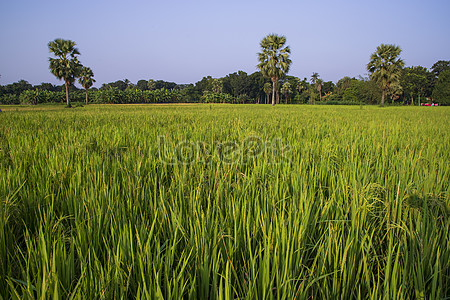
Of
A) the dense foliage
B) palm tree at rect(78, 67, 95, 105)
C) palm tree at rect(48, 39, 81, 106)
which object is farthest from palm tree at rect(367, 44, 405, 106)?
palm tree at rect(78, 67, 95, 105)

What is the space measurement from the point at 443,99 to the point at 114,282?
263 ft

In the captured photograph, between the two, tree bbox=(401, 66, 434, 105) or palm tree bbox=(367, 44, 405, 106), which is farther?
tree bbox=(401, 66, 434, 105)

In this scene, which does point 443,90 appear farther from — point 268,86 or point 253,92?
point 253,92

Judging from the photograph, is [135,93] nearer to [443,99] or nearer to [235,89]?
[235,89]

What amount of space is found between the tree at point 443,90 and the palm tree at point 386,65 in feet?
113

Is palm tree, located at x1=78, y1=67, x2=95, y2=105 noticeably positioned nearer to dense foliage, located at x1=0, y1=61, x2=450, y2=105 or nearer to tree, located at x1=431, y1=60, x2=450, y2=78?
dense foliage, located at x1=0, y1=61, x2=450, y2=105

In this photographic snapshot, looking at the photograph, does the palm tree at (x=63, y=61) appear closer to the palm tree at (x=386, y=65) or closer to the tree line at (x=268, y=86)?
the tree line at (x=268, y=86)

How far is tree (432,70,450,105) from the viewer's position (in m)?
57.9

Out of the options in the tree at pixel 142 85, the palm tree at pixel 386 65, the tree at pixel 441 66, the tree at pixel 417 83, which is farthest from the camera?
the tree at pixel 142 85

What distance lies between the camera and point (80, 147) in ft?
8.71

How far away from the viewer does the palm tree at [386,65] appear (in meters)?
35.0

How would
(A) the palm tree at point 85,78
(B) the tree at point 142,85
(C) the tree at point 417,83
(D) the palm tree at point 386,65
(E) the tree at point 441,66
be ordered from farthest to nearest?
(B) the tree at point 142,85
(E) the tree at point 441,66
(C) the tree at point 417,83
(A) the palm tree at point 85,78
(D) the palm tree at point 386,65

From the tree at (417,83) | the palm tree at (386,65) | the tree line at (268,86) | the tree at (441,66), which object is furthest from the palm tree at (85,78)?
the tree at (441,66)

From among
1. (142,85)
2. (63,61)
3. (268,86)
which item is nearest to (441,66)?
(268,86)
